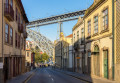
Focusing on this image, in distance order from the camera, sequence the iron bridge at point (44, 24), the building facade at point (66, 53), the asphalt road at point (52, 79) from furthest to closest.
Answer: the iron bridge at point (44, 24) < the building facade at point (66, 53) < the asphalt road at point (52, 79)

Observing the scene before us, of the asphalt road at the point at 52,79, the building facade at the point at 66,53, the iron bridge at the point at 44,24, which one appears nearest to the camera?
the asphalt road at the point at 52,79

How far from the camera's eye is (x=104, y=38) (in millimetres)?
20641

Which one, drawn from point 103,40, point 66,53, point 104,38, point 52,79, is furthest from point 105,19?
point 66,53

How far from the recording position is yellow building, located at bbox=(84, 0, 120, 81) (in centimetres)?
1763

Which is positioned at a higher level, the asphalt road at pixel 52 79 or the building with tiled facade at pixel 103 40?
the building with tiled facade at pixel 103 40

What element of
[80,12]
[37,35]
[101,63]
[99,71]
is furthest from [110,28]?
[37,35]

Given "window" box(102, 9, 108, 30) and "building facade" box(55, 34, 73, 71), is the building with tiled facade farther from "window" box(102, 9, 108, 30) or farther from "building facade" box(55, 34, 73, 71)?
"building facade" box(55, 34, 73, 71)

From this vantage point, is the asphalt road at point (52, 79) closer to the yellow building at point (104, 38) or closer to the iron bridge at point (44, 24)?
the yellow building at point (104, 38)

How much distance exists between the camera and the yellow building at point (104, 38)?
1763 centimetres

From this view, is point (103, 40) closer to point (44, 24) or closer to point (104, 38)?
point (104, 38)

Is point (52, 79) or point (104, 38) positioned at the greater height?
point (104, 38)

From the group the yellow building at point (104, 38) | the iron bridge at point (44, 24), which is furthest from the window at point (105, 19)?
the iron bridge at point (44, 24)

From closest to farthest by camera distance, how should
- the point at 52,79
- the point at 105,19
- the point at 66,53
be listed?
the point at 105,19 < the point at 52,79 < the point at 66,53

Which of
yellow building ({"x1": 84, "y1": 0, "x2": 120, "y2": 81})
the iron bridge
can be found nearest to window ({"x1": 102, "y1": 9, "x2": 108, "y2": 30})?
yellow building ({"x1": 84, "y1": 0, "x2": 120, "y2": 81})
